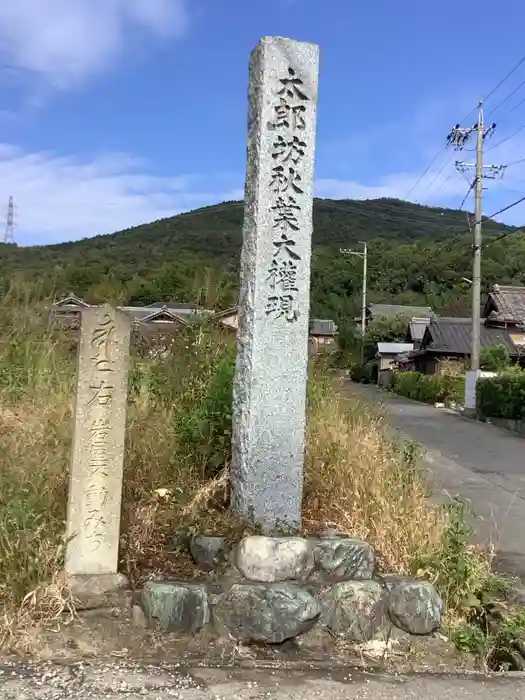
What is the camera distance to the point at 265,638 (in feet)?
11.6

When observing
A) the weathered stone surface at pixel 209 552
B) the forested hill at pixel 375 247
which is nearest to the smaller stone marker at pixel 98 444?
the weathered stone surface at pixel 209 552

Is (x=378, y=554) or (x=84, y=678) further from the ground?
(x=378, y=554)

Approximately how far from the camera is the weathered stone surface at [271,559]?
375 cm

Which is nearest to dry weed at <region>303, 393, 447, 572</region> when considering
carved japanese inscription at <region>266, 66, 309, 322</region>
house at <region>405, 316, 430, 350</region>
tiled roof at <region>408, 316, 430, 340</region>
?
→ carved japanese inscription at <region>266, 66, 309, 322</region>

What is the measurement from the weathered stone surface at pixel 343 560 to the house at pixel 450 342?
1286 inches

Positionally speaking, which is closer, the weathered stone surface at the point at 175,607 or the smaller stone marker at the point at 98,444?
the weathered stone surface at the point at 175,607

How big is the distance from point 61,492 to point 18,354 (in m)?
2.58

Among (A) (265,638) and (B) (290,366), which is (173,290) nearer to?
(B) (290,366)

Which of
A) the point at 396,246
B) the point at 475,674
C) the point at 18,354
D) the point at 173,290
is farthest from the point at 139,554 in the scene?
the point at 396,246

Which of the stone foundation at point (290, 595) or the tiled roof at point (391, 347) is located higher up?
the tiled roof at point (391, 347)

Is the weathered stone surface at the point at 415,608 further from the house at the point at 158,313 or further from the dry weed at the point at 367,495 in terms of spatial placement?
the house at the point at 158,313

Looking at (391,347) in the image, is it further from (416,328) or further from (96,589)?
(96,589)

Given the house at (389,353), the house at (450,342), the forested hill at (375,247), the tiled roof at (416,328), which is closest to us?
the house at (450,342)

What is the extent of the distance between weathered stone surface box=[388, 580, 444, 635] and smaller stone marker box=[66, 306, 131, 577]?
5.13ft
